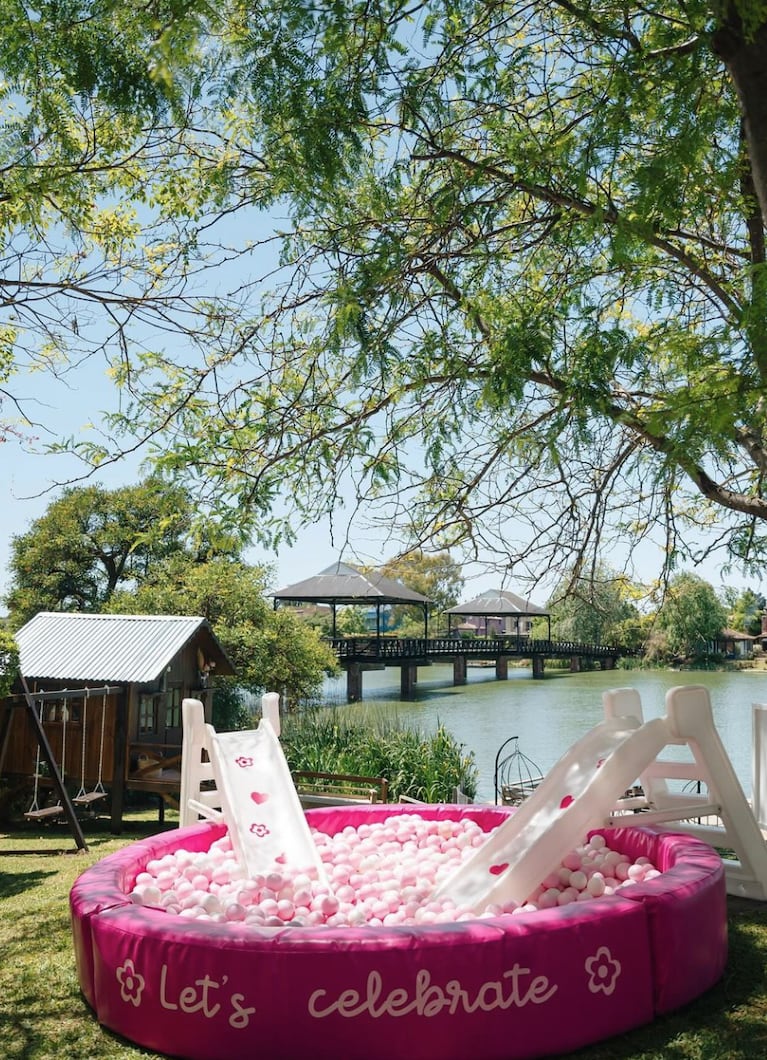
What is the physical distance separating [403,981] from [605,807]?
1466mm

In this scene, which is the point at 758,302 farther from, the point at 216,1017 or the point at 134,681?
the point at 134,681

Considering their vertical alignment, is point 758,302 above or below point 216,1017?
above

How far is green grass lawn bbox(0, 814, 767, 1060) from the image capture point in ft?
11.3

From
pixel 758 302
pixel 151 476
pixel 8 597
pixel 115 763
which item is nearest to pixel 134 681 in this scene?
pixel 115 763

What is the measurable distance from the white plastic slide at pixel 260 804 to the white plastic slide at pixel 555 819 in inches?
35.6

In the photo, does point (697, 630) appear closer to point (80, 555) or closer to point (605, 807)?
point (80, 555)

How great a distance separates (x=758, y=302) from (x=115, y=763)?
1002 centimetres

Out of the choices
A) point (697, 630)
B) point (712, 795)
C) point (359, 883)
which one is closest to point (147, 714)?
point (359, 883)

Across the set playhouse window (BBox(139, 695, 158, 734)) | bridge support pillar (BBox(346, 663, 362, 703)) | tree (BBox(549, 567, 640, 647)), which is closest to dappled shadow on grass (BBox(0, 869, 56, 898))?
tree (BBox(549, 567, 640, 647))

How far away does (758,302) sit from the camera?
3346mm

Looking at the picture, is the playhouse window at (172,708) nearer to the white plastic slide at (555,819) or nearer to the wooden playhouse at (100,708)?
the wooden playhouse at (100,708)

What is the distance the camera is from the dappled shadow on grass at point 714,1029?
11.0 feet

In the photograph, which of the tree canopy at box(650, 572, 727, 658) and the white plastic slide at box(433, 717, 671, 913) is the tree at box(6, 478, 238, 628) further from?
the white plastic slide at box(433, 717, 671, 913)

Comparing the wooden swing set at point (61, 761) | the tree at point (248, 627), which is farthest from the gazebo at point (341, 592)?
the wooden swing set at point (61, 761)
